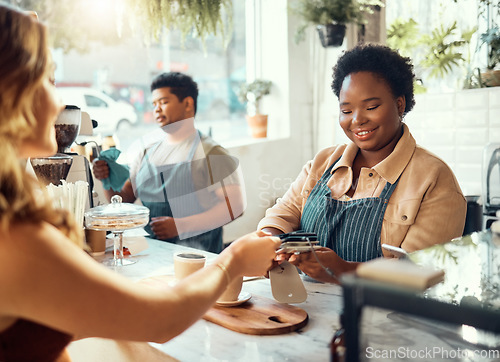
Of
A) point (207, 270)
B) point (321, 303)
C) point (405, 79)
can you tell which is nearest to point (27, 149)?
point (207, 270)

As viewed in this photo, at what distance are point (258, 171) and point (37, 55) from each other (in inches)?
154

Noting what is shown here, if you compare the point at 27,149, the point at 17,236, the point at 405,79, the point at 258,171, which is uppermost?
the point at 405,79

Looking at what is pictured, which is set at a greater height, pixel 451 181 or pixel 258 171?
pixel 451 181

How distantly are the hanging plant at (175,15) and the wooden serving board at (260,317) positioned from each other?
2536 mm

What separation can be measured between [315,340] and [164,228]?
5.48 ft

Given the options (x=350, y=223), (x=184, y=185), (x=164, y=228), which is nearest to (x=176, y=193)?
(x=184, y=185)

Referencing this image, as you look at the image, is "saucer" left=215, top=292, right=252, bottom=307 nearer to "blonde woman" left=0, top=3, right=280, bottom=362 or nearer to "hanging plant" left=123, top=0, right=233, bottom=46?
"blonde woman" left=0, top=3, right=280, bottom=362

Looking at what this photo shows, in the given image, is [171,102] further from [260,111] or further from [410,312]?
[410,312]

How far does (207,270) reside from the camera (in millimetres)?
1122

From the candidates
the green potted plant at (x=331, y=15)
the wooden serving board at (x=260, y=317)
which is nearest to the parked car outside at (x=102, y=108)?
the green potted plant at (x=331, y=15)

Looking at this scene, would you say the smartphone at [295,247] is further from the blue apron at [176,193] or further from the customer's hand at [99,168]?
the customer's hand at [99,168]

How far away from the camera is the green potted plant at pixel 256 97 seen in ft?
15.9

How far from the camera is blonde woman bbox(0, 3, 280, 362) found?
83cm

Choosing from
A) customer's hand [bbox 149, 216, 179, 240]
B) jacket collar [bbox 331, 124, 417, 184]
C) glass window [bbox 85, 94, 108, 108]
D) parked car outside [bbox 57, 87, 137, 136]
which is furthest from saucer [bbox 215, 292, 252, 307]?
glass window [bbox 85, 94, 108, 108]
